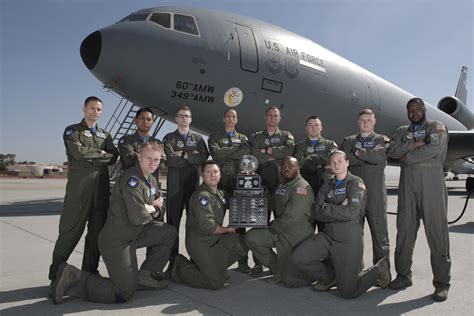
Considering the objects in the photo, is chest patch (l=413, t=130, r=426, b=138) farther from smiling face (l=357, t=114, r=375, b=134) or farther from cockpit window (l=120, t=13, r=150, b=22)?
cockpit window (l=120, t=13, r=150, b=22)

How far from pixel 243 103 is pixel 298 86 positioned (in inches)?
64.4

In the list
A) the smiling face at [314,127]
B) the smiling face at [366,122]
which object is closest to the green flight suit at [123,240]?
the smiling face at [314,127]

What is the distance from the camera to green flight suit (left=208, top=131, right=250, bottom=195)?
5.27 meters

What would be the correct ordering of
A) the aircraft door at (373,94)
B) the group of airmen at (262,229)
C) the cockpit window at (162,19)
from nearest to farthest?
the group of airmen at (262,229) < the cockpit window at (162,19) < the aircraft door at (373,94)

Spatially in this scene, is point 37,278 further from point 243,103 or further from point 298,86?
point 298,86

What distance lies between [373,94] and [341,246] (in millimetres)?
9167

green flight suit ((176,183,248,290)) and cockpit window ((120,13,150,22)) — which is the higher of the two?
cockpit window ((120,13,150,22))

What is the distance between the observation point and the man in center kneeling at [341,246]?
3896 mm

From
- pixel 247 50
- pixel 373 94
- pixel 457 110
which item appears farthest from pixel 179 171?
pixel 457 110

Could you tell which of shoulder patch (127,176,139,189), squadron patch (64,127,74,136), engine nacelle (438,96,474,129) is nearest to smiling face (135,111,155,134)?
squadron patch (64,127,74,136)

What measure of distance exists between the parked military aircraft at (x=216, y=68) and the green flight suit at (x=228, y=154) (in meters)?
3.13

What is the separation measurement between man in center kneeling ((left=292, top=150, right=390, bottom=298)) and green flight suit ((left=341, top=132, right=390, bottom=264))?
1.03 ft

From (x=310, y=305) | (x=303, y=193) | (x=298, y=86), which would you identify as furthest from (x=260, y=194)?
(x=298, y=86)

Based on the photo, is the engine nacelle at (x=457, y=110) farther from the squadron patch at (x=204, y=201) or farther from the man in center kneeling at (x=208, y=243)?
the squadron patch at (x=204, y=201)
